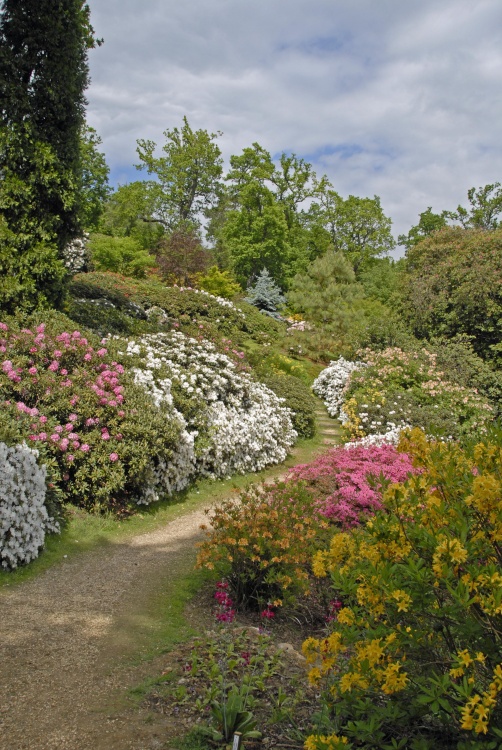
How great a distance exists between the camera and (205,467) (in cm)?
836

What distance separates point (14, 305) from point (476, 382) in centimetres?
1100

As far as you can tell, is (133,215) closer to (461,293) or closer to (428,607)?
(461,293)

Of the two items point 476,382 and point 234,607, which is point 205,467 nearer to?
point 234,607

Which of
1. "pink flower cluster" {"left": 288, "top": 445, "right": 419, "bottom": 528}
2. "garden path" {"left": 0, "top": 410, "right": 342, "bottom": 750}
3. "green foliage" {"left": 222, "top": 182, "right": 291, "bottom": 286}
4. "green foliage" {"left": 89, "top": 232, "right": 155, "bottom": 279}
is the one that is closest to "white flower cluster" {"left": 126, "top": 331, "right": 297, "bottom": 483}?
"pink flower cluster" {"left": 288, "top": 445, "right": 419, "bottom": 528}

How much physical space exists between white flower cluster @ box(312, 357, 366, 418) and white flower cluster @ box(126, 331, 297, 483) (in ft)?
9.10

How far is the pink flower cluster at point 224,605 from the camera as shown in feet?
14.1

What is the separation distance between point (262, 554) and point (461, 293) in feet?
44.5

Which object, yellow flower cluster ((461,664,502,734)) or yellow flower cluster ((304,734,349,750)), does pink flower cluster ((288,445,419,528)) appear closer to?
yellow flower cluster ((304,734,349,750))

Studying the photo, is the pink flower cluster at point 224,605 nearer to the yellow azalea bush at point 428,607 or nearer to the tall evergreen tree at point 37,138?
the yellow azalea bush at point 428,607

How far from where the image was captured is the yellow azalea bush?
2.01 m

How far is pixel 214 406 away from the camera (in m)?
9.09

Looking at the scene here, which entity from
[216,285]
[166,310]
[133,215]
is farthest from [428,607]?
[133,215]

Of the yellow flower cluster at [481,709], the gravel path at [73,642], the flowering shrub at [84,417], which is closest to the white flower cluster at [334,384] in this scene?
the flowering shrub at [84,417]

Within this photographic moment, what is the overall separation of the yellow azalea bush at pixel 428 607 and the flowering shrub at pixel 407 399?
8.42 metres
